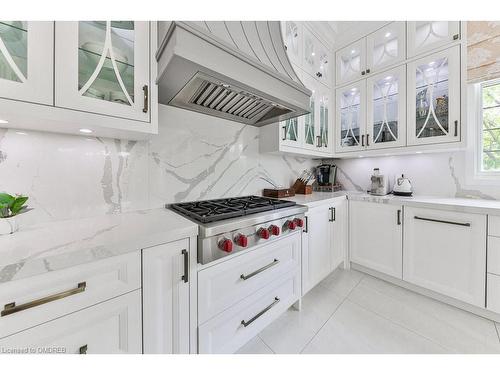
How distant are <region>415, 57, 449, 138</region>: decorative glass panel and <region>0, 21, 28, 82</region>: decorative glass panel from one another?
2639 millimetres

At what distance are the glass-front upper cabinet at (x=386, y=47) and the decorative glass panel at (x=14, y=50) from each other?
258cm

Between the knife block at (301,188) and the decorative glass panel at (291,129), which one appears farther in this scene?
the knife block at (301,188)

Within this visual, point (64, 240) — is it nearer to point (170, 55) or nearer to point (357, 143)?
point (170, 55)

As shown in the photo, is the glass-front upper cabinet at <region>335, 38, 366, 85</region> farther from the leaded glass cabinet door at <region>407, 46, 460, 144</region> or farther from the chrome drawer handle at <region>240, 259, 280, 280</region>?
the chrome drawer handle at <region>240, 259, 280, 280</region>

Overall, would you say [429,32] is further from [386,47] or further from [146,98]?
[146,98]

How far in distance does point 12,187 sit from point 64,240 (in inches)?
20.1

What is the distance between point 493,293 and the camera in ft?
4.49

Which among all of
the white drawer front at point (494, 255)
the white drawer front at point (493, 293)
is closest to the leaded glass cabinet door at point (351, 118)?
the white drawer front at point (494, 255)

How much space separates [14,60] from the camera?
691 mm

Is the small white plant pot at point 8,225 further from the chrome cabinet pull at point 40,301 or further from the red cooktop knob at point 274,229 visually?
the red cooktop knob at point 274,229

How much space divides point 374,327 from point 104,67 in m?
2.23

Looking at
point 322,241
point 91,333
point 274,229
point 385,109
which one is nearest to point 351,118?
point 385,109

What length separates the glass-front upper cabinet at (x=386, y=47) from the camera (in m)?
1.83
